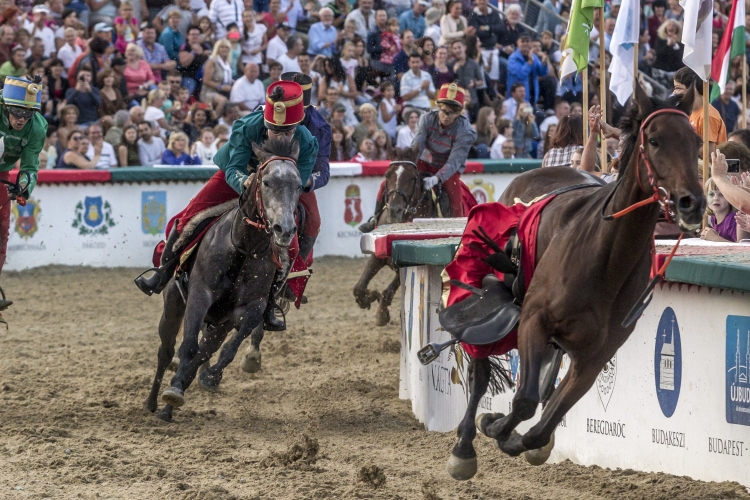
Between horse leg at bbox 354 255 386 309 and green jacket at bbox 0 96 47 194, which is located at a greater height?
green jacket at bbox 0 96 47 194

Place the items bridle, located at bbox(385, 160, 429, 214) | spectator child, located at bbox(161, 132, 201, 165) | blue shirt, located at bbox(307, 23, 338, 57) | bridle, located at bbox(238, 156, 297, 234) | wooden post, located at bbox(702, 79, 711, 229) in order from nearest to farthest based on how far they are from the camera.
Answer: bridle, located at bbox(238, 156, 297, 234) → wooden post, located at bbox(702, 79, 711, 229) → bridle, located at bbox(385, 160, 429, 214) → spectator child, located at bbox(161, 132, 201, 165) → blue shirt, located at bbox(307, 23, 338, 57)

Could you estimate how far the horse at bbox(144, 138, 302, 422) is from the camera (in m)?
6.98

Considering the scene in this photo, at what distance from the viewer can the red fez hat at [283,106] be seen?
7121 mm

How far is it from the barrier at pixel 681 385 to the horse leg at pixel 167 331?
1998 mm

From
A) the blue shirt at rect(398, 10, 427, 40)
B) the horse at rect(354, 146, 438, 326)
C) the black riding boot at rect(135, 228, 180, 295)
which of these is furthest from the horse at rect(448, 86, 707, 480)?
the blue shirt at rect(398, 10, 427, 40)

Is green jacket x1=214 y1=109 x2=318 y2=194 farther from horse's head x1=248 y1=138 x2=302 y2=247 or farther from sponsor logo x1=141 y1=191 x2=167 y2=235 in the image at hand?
sponsor logo x1=141 y1=191 x2=167 y2=235

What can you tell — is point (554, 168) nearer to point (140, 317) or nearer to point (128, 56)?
point (140, 317)

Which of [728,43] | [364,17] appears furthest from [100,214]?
[728,43]

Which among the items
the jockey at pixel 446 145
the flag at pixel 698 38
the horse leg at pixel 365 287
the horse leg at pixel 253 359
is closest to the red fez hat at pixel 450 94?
the jockey at pixel 446 145

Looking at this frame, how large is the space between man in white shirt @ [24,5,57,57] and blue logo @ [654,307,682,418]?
12.4 m

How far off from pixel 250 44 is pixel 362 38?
6.54 feet

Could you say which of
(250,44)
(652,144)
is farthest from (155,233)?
(652,144)

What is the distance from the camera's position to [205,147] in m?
15.8

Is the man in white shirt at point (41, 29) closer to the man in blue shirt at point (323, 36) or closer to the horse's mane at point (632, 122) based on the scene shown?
the man in blue shirt at point (323, 36)
